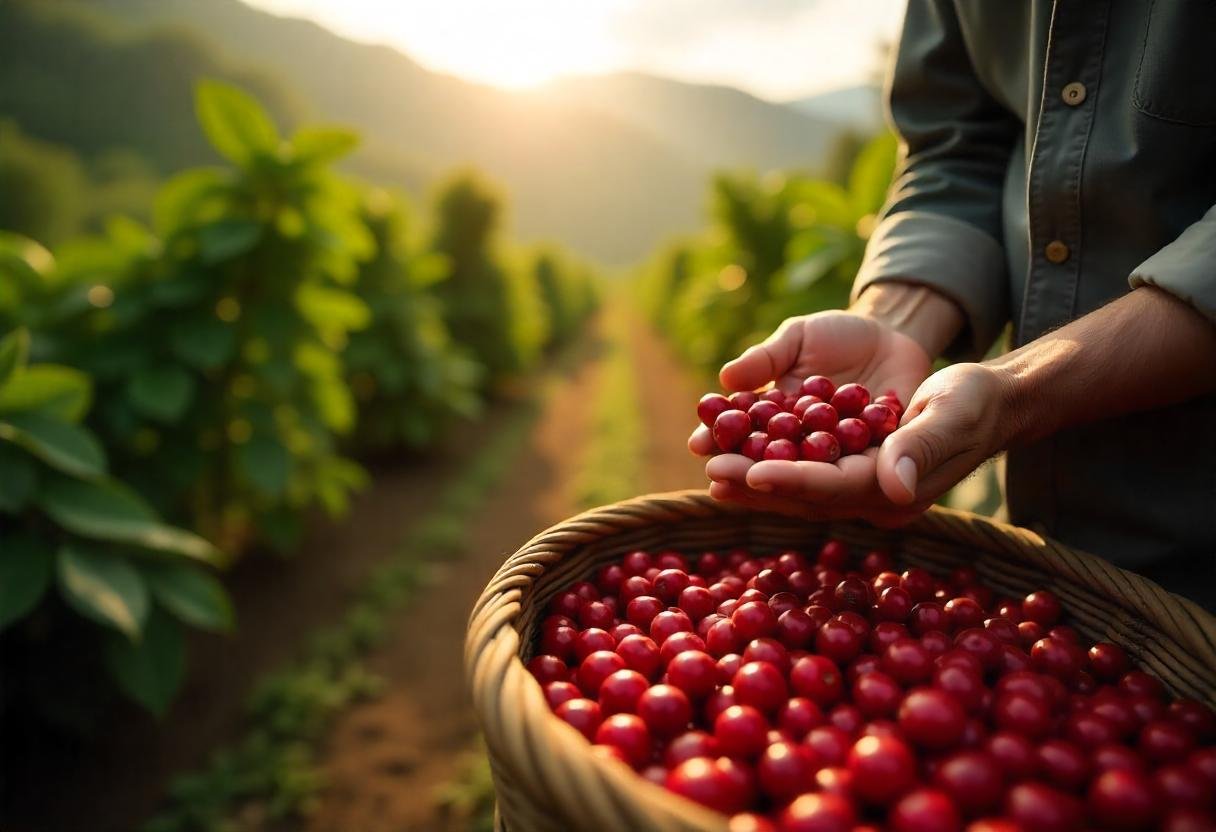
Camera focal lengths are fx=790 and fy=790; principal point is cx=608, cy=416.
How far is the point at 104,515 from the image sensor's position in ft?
8.25

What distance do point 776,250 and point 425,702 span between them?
485 centimetres

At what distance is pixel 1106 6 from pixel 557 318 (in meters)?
15.7

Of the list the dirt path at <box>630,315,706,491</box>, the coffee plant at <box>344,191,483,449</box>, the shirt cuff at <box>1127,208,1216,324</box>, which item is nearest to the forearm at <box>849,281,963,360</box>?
the shirt cuff at <box>1127,208,1216,324</box>

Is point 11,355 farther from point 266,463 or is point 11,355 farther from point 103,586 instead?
point 266,463

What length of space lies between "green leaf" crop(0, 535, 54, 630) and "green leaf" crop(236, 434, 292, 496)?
3.83ft

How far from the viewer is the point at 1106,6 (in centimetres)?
139

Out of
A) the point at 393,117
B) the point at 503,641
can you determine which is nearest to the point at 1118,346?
the point at 503,641

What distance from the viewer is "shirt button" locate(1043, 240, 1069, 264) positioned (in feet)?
4.99

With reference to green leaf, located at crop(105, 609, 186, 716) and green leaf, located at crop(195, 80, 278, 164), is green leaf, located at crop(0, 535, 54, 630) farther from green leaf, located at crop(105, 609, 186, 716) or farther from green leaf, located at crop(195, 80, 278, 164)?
green leaf, located at crop(195, 80, 278, 164)

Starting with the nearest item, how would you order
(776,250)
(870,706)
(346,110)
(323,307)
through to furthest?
(870,706)
(323,307)
(776,250)
(346,110)

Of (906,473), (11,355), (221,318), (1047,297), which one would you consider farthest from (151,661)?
(1047,297)

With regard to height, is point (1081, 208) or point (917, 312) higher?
point (1081, 208)

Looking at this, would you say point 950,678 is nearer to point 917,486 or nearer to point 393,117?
point 917,486

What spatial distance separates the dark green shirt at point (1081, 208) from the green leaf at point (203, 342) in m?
2.71
